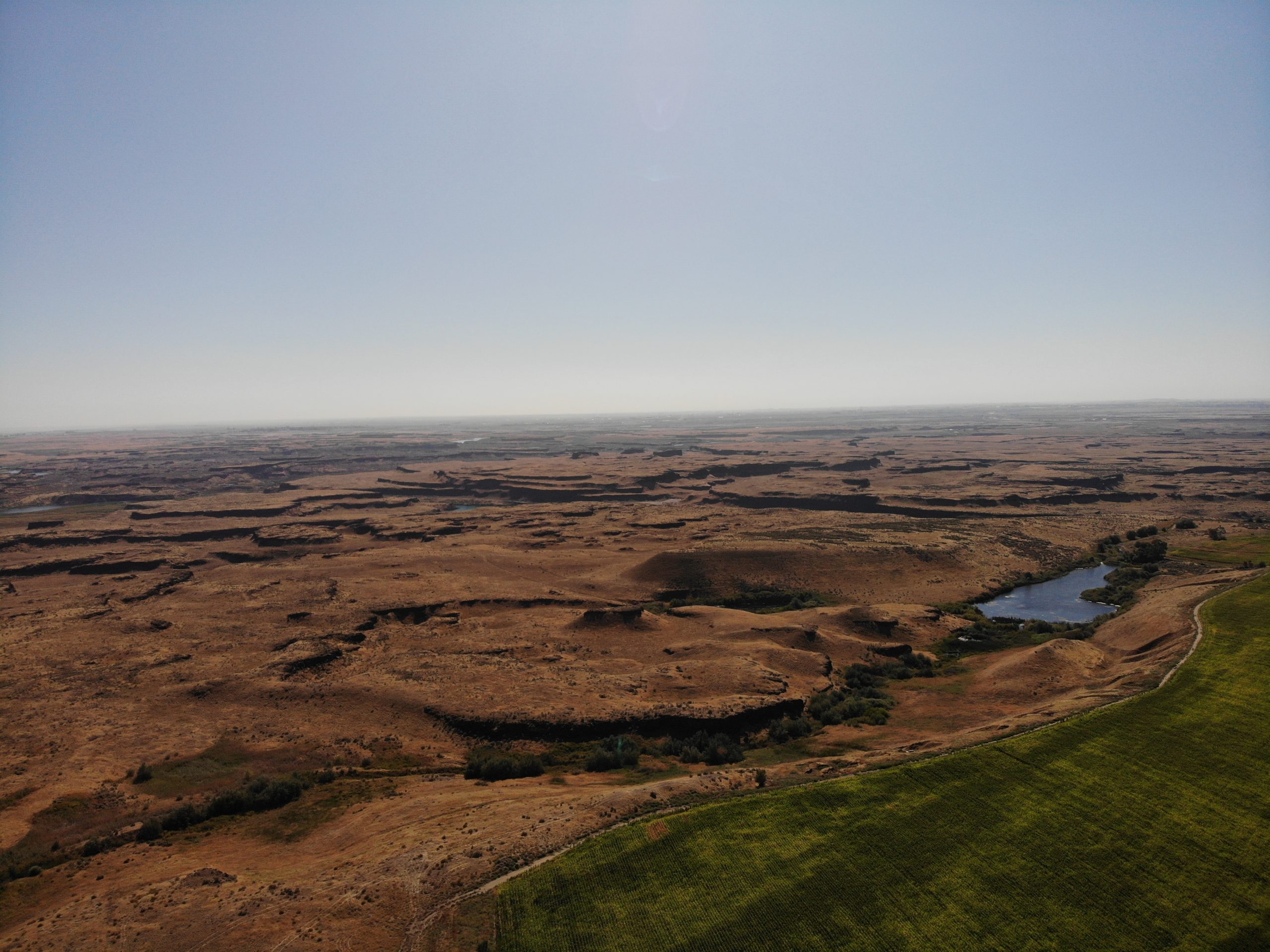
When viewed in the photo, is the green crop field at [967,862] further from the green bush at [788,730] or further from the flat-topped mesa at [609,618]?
the flat-topped mesa at [609,618]

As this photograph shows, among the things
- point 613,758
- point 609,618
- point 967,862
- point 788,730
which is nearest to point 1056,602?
point 788,730

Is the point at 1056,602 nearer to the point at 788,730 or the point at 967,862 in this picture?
the point at 788,730

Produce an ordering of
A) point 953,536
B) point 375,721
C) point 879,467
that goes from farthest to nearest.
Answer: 1. point 879,467
2. point 953,536
3. point 375,721

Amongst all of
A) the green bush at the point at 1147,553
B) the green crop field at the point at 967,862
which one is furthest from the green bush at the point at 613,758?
the green bush at the point at 1147,553

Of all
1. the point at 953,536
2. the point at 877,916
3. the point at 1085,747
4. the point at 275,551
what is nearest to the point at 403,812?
the point at 877,916

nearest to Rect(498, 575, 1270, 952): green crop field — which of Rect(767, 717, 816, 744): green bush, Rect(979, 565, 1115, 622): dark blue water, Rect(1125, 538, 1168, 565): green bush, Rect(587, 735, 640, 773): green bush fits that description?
Rect(587, 735, 640, 773): green bush

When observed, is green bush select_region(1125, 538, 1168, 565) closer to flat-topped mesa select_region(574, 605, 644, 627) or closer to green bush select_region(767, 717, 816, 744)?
green bush select_region(767, 717, 816, 744)

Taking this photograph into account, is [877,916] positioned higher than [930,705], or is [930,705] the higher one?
[877,916]

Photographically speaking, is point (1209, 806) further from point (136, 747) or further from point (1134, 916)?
point (136, 747)
